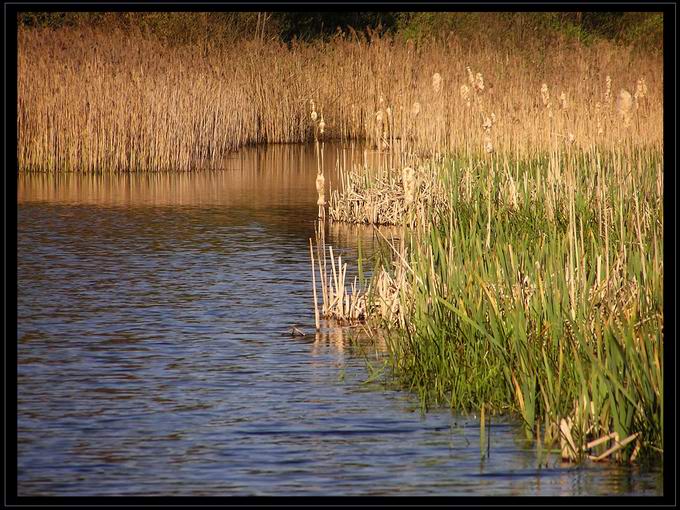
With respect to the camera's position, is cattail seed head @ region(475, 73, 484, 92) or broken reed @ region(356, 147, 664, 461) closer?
broken reed @ region(356, 147, 664, 461)

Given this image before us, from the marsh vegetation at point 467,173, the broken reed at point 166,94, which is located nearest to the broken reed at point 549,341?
the marsh vegetation at point 467,173

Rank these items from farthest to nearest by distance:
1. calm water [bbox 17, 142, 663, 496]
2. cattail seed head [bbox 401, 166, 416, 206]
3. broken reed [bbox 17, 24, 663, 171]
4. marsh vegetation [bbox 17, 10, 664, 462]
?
broken reed [bbox 17, 24, 663, 171] < cattail seed head [bbox 401, 166, 416, 206] < marsh vegetation [bbox 17, 10, 664, 462] < calm water [bbox 17, 142, 663, 496]

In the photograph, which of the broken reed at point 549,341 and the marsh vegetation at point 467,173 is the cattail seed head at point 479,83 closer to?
the marsh vegetation at point 467,173

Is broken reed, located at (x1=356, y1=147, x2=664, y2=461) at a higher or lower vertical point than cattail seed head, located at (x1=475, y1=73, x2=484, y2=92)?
lower

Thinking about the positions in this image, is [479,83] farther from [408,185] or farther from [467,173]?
[408,185]

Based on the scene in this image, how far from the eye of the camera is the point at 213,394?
23.5 feet

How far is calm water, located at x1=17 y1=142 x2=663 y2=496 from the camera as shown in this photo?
222 inches

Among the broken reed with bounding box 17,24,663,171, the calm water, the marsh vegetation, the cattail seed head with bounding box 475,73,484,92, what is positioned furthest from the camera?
the broken reed with bounding box 17,24,663,171

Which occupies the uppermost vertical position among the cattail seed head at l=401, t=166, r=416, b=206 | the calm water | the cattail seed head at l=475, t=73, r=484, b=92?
the cattail seed head at l=475, t=73, r=484, b=92

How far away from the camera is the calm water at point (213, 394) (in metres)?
5.65

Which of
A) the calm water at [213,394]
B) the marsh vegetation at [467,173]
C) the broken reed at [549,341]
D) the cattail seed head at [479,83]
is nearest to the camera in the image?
the calm water at [213,394]

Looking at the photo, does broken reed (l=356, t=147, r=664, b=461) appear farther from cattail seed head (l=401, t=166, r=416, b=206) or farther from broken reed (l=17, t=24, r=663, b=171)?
broken reed (l=17, t=24, r=663, b=171)

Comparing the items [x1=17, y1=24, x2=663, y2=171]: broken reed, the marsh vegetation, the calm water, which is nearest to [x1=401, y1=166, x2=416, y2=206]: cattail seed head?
the marsh vegetation

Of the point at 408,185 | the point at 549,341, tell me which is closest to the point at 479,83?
the point at 408,185
